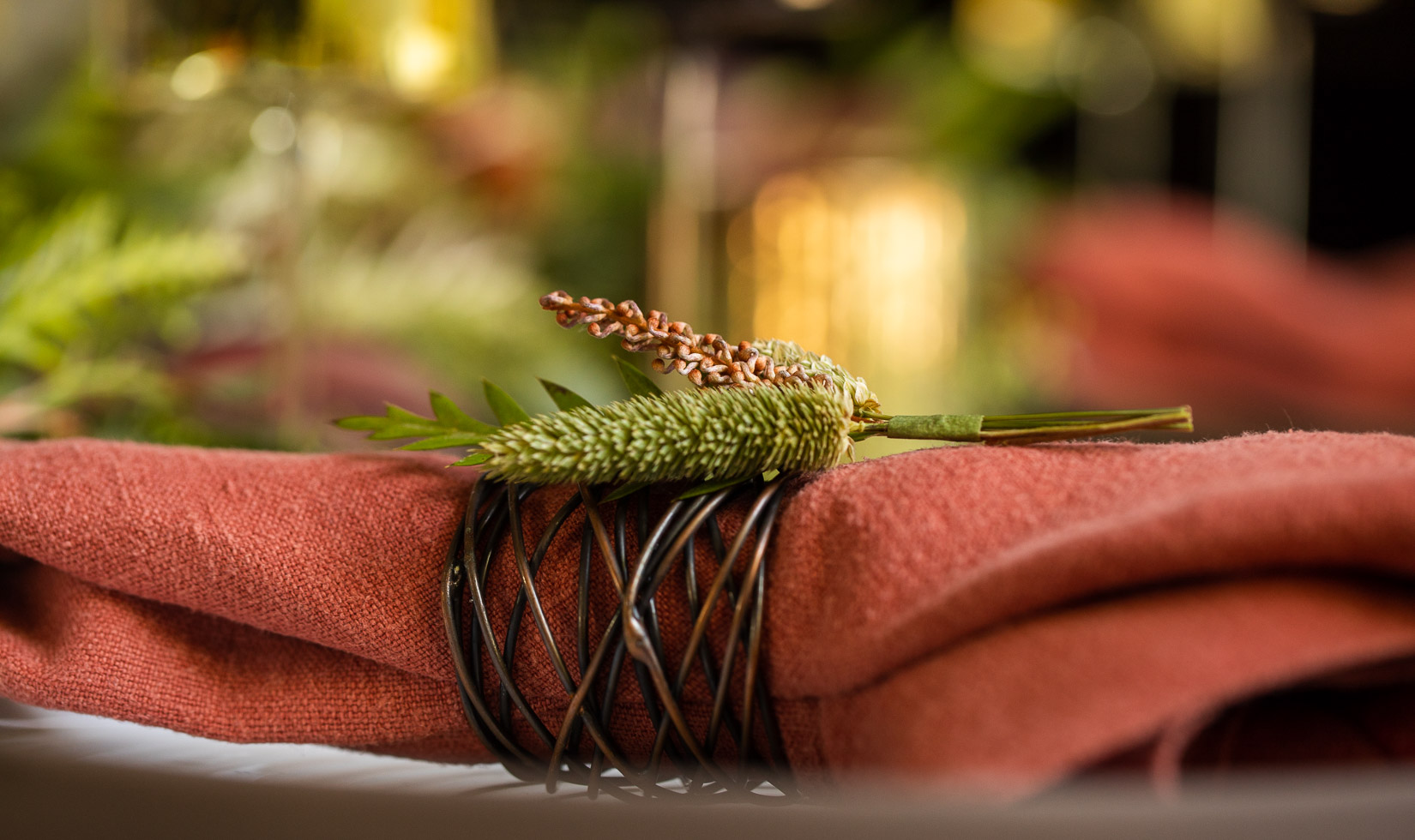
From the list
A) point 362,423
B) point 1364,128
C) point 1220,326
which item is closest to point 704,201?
point 1220,326

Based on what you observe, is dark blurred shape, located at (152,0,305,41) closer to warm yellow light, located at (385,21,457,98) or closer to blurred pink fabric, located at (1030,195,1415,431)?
warm yellow light, located at (385,21,457,98)

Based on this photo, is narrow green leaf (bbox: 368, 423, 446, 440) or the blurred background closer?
narrow green leaf (bbox: 368, 423, 446, 440)

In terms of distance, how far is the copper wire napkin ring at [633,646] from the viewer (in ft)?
0.61

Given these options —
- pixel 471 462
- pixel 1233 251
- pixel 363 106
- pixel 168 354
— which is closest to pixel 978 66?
pixel 1233 251

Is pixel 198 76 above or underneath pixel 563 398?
above

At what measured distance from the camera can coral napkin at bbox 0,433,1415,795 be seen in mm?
157

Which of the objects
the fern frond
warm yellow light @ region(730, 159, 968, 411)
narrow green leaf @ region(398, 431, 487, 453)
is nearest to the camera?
narrow green leaf @ region(398, 431, 487, 453)

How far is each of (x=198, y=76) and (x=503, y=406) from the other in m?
0.39

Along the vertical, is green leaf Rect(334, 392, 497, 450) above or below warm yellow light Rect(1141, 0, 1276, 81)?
below

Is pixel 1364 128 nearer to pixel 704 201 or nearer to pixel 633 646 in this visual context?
pixel 704 201

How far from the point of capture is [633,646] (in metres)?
0.18

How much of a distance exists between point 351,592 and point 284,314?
427mm

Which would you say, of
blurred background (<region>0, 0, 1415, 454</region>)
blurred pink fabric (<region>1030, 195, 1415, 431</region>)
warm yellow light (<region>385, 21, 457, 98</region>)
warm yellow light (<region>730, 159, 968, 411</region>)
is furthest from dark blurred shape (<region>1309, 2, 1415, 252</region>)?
warm yellow light (<region>385, 21, 457, 98</region>)

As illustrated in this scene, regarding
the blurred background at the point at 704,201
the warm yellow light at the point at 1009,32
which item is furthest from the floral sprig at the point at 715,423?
the warm yellow light at the point at 1009,32
